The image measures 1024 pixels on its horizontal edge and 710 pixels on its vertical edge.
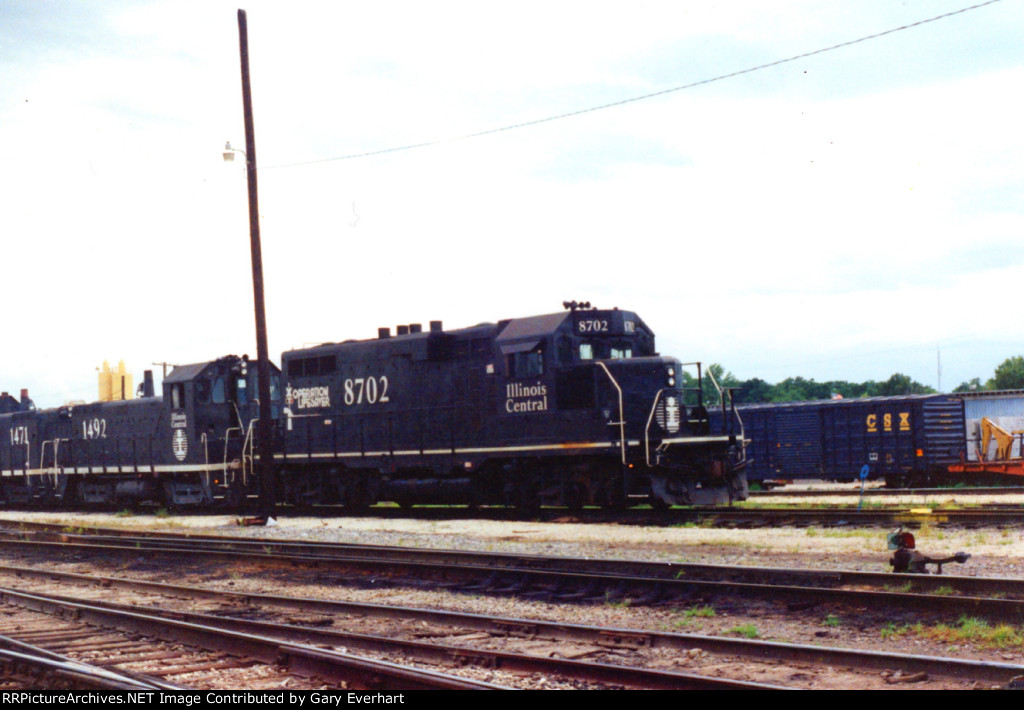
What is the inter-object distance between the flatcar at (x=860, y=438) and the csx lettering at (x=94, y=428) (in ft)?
66.0

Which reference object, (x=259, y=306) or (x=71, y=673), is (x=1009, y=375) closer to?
(x=259, y=306)

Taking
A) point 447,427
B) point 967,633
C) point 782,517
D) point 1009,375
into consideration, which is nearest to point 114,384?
point 447,427

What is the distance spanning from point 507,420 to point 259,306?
6011 millimetres

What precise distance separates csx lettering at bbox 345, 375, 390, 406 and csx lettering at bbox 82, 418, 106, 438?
1037 cm

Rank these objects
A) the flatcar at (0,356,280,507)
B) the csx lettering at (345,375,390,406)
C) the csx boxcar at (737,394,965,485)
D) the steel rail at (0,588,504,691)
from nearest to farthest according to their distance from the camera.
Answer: the steel rail at (0,588,504,691) → the csx lettering at (345,375,390,406) → the flatcar at (0,356,280,507) → the csx boxcar at (737,394,965,485)

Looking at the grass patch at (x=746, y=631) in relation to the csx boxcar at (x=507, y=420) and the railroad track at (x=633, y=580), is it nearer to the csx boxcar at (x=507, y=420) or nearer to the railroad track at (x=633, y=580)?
the railroad track at (x=633, y=580)

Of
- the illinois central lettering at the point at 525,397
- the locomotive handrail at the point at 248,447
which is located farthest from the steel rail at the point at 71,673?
the locomotive handrail at the point at 248,447

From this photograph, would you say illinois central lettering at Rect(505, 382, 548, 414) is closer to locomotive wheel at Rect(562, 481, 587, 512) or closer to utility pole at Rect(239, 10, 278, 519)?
locomotive wheel at Rect(562, 481, 587, 512)

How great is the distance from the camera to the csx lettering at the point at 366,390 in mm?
21812

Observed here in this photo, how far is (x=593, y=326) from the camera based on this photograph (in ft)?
61.6

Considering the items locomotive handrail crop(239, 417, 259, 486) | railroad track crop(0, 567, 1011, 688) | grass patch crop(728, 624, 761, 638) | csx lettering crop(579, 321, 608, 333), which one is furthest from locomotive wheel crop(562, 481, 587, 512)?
grass patch crop(728, 624, 761, 638)

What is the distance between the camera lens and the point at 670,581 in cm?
975

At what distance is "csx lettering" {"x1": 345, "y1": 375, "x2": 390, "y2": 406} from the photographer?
21812 millimetres
